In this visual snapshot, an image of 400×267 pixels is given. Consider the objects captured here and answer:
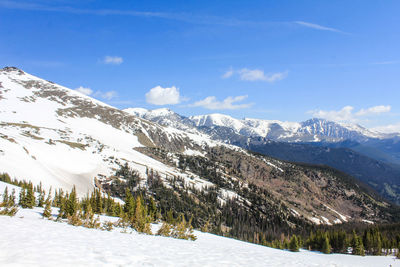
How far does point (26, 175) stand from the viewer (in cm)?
9644

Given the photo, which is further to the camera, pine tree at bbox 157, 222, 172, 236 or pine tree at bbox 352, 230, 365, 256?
pine tree at bbox 352, 230, 365, 256

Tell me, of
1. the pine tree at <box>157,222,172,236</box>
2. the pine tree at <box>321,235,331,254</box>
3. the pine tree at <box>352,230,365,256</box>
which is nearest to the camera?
the pine tree at <box>157,222,172,236</box>

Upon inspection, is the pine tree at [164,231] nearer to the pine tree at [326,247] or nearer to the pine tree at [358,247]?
the pine tree at [326,247]

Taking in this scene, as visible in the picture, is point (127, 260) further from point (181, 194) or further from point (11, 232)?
point (181, 194)

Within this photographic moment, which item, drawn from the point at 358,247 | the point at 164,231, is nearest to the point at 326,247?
the point at 358,247

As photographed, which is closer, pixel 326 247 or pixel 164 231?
pixel 164 231

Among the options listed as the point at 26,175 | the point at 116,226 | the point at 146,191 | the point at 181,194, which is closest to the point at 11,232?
the point at 116,226

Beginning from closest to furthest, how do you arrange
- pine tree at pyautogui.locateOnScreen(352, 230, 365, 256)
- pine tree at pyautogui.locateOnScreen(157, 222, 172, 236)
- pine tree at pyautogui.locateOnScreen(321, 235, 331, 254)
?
pine tree at pyautogui.locateOnScreen(157, 222, 172, 236) < pine tree at pyautogui.locateOnScreen(352, 230, 365, 256) < pine tree at pyautogui.locateOnScreen(321, 235, 331, 254)

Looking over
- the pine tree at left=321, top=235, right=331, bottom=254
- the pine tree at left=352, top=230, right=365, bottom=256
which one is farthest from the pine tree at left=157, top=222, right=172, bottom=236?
the pine tree at left=352, top=230, right=365, bottom=256

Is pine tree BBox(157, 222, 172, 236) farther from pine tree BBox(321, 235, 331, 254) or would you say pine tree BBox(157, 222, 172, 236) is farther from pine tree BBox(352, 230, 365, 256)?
pine tree BBox(352, 230, 365, 256)

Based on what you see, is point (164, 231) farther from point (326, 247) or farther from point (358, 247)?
point (326, 247)

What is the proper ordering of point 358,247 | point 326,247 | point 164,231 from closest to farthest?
point 164,231, point 358,247, point 326,247

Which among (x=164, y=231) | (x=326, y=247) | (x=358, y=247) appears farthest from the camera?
(x=326, y=247)

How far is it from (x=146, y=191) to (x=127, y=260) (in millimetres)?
168849
